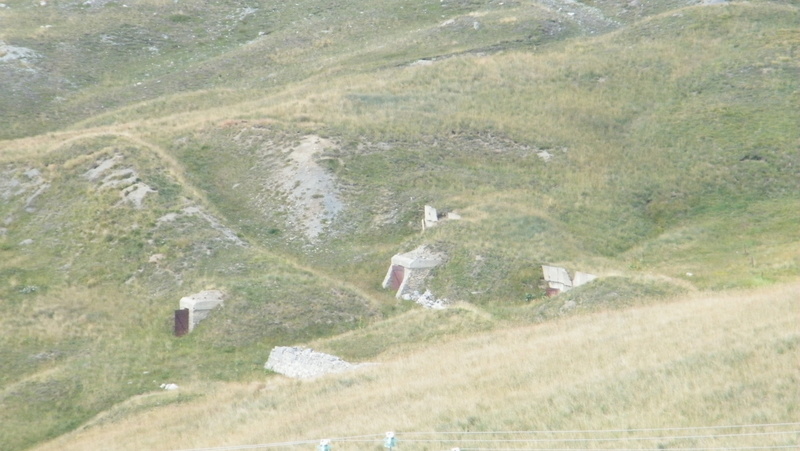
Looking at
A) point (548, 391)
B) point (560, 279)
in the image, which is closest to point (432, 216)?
point (560, 279)

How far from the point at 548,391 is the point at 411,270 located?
17912 mm

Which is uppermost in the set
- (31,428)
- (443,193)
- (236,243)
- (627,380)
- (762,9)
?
(627,380)

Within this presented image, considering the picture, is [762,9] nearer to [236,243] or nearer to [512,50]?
[512,50]

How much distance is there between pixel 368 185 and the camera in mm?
44156

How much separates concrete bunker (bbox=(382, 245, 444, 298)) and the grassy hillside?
0.51m

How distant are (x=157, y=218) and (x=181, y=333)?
8343 millimetres

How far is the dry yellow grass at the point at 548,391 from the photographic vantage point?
15.5 meters

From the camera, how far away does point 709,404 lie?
1528 cm

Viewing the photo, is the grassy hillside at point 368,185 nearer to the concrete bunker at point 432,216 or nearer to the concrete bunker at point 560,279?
the concrete bunker at point 560,279

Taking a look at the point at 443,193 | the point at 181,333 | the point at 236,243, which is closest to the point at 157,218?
the point at 236,243

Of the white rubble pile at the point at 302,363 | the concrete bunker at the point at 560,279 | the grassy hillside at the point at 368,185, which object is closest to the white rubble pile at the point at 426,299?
the grassy hillside at the point at 368,185

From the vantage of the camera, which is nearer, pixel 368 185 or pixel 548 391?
pixel 548 391

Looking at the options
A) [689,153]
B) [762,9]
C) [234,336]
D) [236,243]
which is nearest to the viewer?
[234,336]

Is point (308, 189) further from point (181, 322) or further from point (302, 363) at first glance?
point (302, 363)
